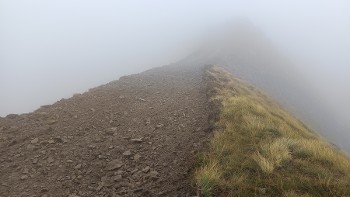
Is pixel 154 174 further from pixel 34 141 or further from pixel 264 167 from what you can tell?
pixel 34 141

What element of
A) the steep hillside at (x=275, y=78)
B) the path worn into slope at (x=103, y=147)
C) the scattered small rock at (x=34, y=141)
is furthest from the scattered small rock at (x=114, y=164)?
the steep hillside at (x=275, y=78)

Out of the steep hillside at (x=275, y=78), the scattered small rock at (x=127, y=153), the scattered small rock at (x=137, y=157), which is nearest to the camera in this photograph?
the scattered small rock at (x=137, y=157)

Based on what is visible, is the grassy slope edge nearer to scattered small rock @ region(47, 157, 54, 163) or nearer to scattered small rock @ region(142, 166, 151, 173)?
scattered small rock @ region(142, 166, 151, 173)

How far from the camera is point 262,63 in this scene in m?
64.2

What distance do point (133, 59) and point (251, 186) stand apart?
121893mm

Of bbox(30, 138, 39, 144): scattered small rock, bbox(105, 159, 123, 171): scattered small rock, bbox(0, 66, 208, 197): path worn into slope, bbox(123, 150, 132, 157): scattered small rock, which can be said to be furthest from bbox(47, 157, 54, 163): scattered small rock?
bbox(123, 150, 132, 157): scattered small rock

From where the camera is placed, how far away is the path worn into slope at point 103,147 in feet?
25.8

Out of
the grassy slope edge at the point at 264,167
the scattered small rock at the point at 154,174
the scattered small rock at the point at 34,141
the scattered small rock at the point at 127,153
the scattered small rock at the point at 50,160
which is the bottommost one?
the grassy slope edge at the point at 264,167

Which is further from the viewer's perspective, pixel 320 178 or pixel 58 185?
pixel 58 185

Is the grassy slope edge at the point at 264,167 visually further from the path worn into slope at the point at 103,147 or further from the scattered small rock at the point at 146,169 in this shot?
the scattered small rock at the point at 146,169

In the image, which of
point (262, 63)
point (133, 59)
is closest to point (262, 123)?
point (262, 63)

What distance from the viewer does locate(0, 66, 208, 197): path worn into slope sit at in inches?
310

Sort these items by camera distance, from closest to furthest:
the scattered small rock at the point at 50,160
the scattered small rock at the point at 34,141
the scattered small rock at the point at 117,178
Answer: the scattered small rock at the point at 117,178 < the scattered small rock at the point at 50,160 < the scattered small rock at the point at 34,141

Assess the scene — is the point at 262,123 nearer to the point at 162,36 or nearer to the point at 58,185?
the point at 58,185
